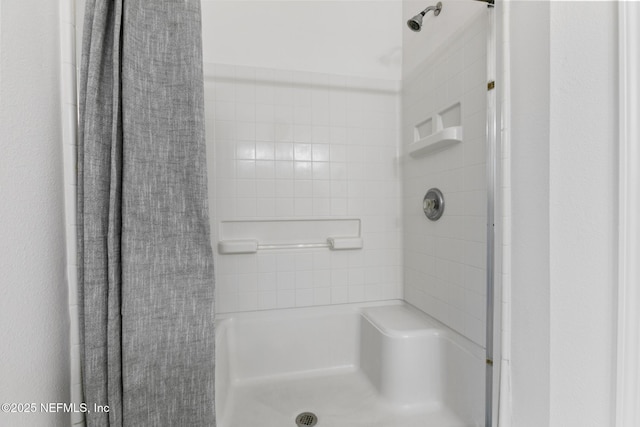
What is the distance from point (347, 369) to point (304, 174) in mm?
1009

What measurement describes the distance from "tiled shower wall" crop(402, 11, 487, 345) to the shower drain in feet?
2.17

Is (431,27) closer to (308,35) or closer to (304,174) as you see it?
(308,35)

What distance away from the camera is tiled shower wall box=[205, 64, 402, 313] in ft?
4.43

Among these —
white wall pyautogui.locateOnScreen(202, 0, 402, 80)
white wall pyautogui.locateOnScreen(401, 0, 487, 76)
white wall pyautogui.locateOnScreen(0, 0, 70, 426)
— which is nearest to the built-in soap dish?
white wall pyautogui.locateOnScreen(401, 0, 487, 76)

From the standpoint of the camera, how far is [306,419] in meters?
1.09

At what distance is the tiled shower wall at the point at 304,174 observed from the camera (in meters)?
1.35

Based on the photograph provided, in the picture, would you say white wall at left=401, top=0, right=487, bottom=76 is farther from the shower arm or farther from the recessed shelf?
the recessed shelf

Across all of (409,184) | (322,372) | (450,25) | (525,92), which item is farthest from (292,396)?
(450,25)

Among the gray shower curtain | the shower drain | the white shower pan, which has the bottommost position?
the shower drain
